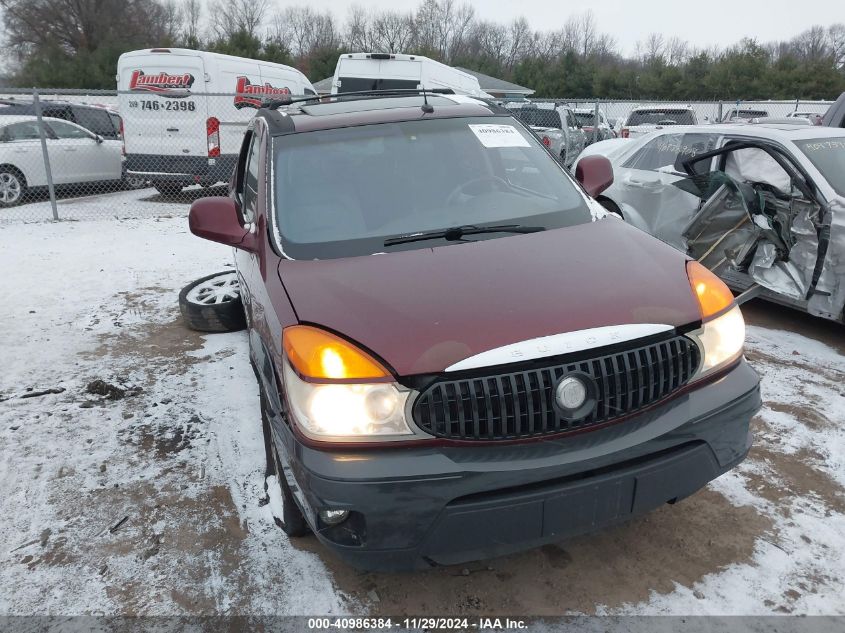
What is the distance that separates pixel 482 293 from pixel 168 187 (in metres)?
11.7

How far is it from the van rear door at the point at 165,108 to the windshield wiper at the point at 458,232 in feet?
32.0

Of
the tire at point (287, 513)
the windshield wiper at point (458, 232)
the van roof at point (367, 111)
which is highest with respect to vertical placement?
the van roof at point (367, 111)

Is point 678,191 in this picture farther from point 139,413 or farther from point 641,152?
point 139,413

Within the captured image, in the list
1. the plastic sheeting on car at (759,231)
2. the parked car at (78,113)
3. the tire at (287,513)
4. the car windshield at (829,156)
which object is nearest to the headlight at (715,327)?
the tire at (287,513)

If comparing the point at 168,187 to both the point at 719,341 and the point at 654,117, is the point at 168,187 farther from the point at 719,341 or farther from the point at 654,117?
the point at 654,117

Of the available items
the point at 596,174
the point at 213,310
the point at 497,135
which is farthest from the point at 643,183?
the point at 213,310

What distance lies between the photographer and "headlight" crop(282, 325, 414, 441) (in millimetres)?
2023

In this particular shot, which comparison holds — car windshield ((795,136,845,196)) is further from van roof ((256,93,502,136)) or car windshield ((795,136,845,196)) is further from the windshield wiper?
the windshield wiper

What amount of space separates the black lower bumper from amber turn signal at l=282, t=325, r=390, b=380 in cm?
1012

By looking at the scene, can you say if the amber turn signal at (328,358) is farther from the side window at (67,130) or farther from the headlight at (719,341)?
Result: the side window at (67,130)

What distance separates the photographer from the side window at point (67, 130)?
37.6ft

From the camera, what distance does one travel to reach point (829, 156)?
16.9 ft

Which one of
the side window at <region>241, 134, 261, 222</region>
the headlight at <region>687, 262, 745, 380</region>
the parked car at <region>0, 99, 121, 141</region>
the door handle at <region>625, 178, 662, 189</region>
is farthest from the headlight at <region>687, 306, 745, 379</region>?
the parked car at <region>0, 99, 121, 141</region>

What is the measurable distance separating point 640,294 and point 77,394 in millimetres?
3725
